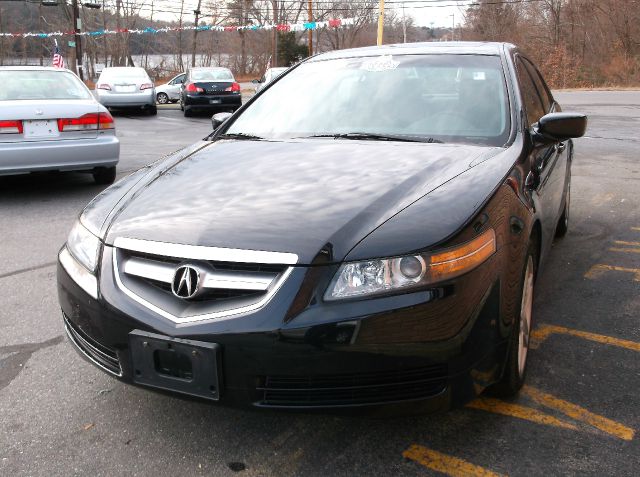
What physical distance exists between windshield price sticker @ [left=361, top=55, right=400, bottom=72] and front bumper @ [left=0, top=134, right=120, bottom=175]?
4.34 metres

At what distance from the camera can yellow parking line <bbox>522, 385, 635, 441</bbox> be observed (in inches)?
99.3

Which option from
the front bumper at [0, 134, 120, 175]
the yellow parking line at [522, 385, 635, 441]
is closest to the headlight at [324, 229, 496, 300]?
the yellow parking line at [522, 385, 635, 441]

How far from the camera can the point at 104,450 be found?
8.08ft

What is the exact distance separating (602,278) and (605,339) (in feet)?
3.55

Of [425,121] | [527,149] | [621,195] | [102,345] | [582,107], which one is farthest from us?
[582,107]

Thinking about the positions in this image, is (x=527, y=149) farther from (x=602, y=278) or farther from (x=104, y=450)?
(x=104, y=450)

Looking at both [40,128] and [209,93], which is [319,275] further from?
[209,93]

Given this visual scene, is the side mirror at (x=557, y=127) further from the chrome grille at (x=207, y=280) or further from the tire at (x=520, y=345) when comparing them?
the chrome grille at (x=207, y=280)

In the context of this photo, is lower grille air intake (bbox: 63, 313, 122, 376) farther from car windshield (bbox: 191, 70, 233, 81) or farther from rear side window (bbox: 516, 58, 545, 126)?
car windshield (bbox: 191, 70, 233, 81)

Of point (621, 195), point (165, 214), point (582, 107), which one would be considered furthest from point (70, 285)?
point (582, 107)

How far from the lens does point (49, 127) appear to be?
6902 millimetres

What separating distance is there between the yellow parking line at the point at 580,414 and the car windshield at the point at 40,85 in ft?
21.2

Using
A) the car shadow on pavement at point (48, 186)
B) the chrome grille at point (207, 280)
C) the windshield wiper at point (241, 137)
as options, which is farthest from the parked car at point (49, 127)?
the chrome grille at point (207, 280)

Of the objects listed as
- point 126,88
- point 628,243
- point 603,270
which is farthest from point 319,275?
point 126,88
